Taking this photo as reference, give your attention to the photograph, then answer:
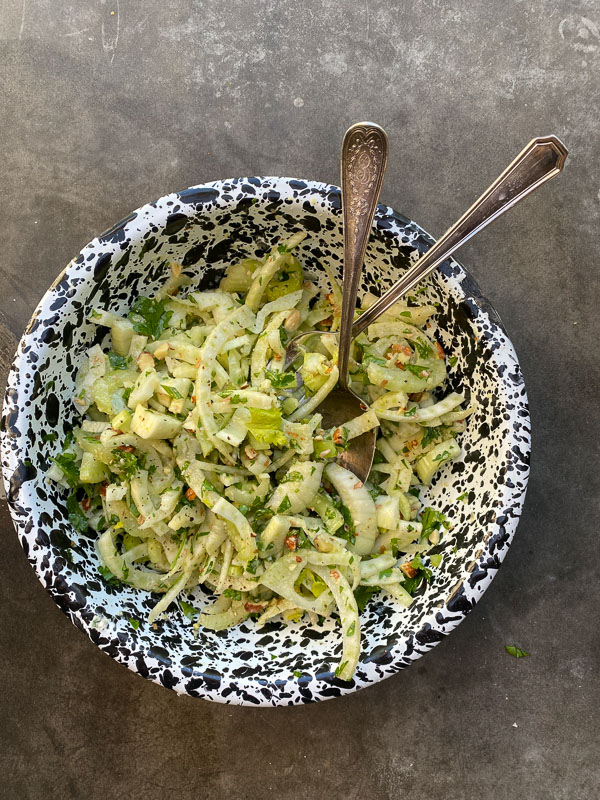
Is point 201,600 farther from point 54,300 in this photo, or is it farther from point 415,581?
point 54,300

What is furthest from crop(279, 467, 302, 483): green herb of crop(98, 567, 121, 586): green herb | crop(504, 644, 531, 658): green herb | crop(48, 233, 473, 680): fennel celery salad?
crop(504, 644, 531, 658): green herb

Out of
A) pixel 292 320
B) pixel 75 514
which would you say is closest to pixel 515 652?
pixel 292 320

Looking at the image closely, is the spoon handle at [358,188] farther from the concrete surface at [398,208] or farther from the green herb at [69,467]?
the green herb at [69,467]

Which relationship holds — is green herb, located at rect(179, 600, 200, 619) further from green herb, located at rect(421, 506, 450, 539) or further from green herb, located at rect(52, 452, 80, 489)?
green herb, located at rect(421, 506, 450, 539)

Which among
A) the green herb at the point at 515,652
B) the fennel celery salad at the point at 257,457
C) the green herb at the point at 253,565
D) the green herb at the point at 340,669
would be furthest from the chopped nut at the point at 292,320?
the green herb at the point at 515,652

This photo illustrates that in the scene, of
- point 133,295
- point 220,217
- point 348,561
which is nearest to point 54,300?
point 133,295

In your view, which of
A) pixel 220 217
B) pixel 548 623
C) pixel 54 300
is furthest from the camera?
pixel 548 623
